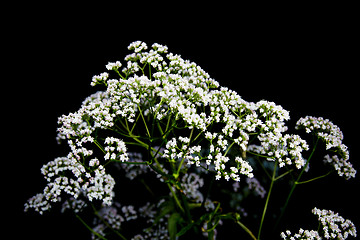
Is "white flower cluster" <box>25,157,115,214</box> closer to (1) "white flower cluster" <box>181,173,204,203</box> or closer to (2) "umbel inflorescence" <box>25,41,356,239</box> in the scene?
(2) "umbel inflorescence" <box>25,41,356,239</box>

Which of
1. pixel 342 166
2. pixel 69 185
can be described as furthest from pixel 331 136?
pixel 69 185

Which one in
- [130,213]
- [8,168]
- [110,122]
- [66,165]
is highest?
[8,168]

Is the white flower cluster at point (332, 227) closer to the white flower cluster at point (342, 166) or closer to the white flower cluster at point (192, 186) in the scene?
the white flower cluster at point (342, 166)

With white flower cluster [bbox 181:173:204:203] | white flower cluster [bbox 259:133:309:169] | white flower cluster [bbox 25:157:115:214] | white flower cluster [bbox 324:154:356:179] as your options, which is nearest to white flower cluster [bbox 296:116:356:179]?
white flower cluster [bbox 324:154:356:179]

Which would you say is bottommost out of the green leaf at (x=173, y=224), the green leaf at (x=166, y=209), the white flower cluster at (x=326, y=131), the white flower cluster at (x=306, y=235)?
the white flower cluster at (x=306, y=235)

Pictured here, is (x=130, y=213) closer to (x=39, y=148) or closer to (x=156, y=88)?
(x=39, y=148)

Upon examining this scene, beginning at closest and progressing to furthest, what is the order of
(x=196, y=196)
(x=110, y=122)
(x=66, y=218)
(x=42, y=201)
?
(x=110, y=122)
(x=42, y=201)
(x=196, y=196)
(x=66, y=218)

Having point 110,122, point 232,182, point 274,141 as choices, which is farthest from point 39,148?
point 274,141

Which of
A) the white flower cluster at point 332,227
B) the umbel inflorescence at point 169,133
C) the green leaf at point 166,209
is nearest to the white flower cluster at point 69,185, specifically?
the umbel inflorescence at point 169,133
